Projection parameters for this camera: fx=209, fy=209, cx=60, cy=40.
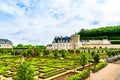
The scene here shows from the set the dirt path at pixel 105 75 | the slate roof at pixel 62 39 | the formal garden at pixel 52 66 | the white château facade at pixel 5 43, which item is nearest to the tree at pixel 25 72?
the formal garden at pixel 52 66

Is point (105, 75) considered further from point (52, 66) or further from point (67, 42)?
point (67, 42)

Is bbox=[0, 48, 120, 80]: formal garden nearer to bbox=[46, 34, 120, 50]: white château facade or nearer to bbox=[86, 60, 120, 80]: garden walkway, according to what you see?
bbox=[86, 60, 120, 80]: garden walkway

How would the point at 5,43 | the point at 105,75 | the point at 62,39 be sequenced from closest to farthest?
the point at 105,75
the point at 62,39
the point at 5,43

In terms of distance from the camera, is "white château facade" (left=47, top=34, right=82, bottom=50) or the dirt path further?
"white château facade" (left=47, top=34, right=82, bottom=50)

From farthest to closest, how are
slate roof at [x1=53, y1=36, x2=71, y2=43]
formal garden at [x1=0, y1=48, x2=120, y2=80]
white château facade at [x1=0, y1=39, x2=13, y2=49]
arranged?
white château facade at [x1=0, y1=39, x2=13, y2=49]
slate roof at [x1=53, y1=36, x2=71, y2=43]
formal garden at [x1=0, y1=48, x2=120, y2=80]

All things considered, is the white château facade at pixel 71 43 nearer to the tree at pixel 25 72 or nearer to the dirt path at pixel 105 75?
the dirt path at pixel 105 75

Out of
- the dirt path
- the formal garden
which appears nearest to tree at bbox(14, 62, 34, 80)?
the formal garden

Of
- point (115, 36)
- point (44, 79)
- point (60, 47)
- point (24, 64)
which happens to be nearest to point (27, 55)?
point (44, 79)

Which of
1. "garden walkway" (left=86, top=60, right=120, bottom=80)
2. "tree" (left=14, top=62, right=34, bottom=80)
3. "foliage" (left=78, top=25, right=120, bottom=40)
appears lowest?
"garden walkway" (left=86, top=60, right=120, bottom=80)

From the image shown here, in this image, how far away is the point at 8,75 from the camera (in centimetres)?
2616

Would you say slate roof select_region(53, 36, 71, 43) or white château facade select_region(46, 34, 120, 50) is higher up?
slate roof select_region(53, 36, 71, 43)

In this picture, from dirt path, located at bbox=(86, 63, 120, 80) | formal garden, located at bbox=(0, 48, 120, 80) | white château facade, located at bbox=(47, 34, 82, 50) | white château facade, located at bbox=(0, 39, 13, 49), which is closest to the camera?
formal garden, located at bbox=(0, 48, 120, 80)

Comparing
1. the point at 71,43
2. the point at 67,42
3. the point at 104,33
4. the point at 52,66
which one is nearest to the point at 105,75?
the point at 52,66

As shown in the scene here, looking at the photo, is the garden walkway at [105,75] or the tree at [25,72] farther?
the garden walkway at [105,75]
